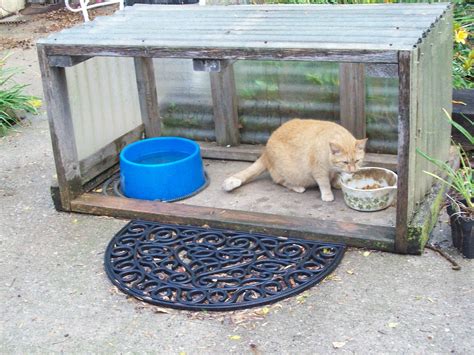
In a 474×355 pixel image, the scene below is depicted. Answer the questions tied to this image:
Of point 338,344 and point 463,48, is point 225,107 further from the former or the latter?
point 338,344

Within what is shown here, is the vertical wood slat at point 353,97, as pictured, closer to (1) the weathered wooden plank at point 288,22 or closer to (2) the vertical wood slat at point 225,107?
(1) the weathered wooden plank at point 288,22

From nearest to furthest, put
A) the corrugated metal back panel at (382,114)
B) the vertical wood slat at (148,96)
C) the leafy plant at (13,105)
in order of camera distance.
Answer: the corrugated metal back panel at (382,114) < the vertical wood slat at (148,96) < the leafy plant at (13,105)

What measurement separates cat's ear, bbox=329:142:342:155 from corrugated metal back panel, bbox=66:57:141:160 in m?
1.60

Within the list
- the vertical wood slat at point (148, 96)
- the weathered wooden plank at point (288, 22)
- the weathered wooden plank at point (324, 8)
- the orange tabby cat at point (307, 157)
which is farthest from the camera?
the vertical wood slat at point (148, 96)

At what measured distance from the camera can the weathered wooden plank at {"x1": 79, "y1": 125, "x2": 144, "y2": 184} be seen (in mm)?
4840

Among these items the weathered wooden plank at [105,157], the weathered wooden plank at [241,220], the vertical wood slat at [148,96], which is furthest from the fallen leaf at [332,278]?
the vertical wood slat at [148,96]

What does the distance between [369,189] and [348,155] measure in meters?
0.23

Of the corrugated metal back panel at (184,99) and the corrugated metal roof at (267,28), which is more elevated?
the corrugated metal roof at (267,28)

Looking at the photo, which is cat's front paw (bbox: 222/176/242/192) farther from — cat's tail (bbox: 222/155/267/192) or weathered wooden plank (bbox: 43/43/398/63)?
weathered wooden plank (bbox: 43/43/398/63)

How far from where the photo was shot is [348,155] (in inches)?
172

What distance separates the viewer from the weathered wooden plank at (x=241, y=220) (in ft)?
12.9

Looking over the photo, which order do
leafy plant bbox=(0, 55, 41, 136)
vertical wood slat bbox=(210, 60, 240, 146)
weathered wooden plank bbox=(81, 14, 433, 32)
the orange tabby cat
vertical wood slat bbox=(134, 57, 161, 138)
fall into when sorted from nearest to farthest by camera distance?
weathered wooden plank bbox=(81, 14, 433, 32), the orange tabby cat, vertical wood slat bbox=(210, 60, 240, 146), vertical wood slat bbox=(134, 57, 161, 138), leafy plant bbox=(0, 55, 41, 136)

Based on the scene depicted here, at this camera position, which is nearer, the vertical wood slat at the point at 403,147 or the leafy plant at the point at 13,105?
the vertical wood slat at the point at 403,147

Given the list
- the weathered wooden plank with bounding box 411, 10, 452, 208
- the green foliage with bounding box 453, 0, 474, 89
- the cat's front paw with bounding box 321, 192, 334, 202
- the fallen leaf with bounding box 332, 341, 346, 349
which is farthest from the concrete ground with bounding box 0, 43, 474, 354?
the green foliage with bounding box 453, 0, 474, 89
